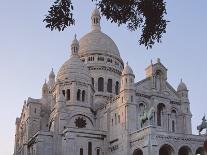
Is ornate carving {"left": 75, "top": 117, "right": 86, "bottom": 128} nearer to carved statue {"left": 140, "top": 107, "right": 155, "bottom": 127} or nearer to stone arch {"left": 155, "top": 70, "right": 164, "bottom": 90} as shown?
stone arch {"left": 155, "top": 70, "right": 164, "bottom": 90}

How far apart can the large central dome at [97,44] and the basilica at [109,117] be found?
441 centimetres

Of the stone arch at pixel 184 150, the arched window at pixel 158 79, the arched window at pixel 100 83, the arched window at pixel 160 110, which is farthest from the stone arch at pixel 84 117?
the stone arch at pixel 184 150

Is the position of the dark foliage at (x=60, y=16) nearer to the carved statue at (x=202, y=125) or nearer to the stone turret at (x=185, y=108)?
the carved statue at (x=202, y=125)

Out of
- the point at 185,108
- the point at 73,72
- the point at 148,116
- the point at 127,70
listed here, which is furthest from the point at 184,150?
the point at 73,72

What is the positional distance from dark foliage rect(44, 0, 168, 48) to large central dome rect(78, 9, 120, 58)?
211 feet

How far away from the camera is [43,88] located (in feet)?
253

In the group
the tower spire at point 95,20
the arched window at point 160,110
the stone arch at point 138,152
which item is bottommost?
the stone arch at point 138,152

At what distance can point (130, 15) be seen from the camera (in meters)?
11.2

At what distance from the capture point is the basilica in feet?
178

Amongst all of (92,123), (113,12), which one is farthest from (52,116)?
(113,12)

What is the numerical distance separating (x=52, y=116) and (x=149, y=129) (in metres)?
18.8

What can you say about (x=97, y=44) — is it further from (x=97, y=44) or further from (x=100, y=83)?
(x=100, y=83)

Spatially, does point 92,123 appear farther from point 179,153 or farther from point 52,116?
point 179,153

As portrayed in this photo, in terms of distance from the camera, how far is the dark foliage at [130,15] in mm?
10766
